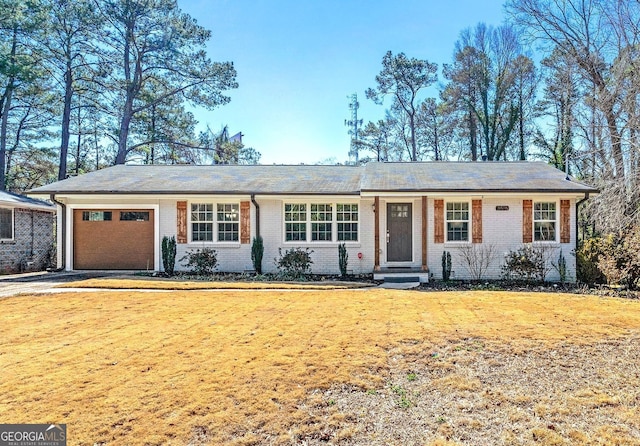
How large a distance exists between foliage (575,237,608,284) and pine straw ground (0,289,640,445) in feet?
14.5

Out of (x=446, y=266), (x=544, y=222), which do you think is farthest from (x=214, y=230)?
(x=544, y=222)

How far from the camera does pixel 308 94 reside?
23234mm

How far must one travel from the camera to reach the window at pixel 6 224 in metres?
13.8

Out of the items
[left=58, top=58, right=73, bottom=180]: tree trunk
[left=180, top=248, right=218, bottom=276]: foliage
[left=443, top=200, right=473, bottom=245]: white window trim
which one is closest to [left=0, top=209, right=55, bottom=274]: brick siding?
[left=180, top=248, right=218, bottom=276]: foliage

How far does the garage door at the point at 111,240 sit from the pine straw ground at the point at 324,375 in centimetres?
606

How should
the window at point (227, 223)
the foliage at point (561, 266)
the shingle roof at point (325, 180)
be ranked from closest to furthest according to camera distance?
the foliage at point (561, 266), the shingle roof at point (325, 180), the window at point (227, 223)

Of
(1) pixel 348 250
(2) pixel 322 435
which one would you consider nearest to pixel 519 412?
(2) pixel 322 435

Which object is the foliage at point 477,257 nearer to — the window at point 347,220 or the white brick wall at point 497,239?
the white brick wall at point 497,239

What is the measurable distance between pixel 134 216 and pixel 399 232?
9.36m

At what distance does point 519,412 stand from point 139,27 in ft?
89.6

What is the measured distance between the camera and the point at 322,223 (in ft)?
42.5

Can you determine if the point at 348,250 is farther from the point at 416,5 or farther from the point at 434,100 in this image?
the point at 434,100

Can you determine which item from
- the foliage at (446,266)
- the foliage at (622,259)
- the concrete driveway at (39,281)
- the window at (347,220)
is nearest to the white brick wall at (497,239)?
the foliage at (446,266)

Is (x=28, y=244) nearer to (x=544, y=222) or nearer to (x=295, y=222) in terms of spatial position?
(x=295, y=222)
